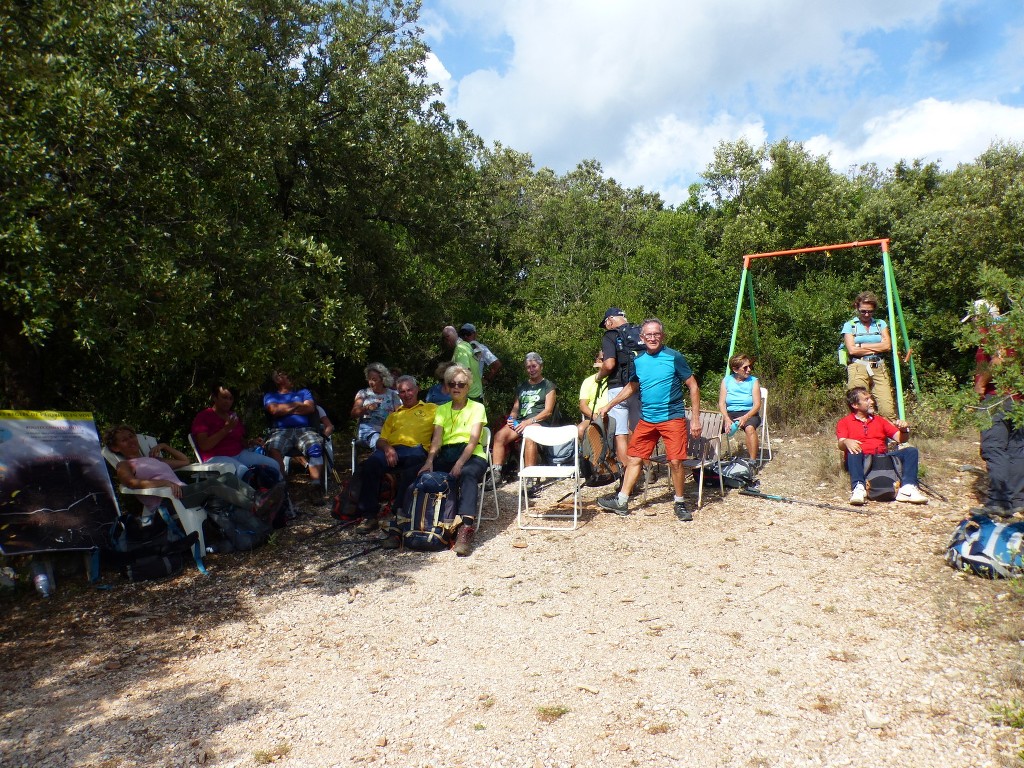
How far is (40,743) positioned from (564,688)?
2.25 metres

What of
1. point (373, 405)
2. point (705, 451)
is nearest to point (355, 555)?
point (373, 405)

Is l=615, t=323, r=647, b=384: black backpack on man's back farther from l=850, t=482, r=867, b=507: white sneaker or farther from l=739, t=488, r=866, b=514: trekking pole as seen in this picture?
l=850, t=482, r=867, b=507: white sneaker

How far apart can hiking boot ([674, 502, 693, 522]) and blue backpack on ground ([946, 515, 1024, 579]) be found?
6.28 ft

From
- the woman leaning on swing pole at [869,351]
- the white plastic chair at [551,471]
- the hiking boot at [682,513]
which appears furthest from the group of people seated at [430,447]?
the woman leaning on swing pole at [869,351]

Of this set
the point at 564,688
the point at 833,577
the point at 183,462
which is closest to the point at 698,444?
the point at 833,577

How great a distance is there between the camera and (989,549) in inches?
169

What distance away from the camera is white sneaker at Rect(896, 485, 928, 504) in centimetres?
598

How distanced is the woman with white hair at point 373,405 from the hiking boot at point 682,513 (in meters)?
3.06

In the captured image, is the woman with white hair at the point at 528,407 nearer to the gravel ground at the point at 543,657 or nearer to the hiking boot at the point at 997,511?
the gravel ground at the point at 543,657

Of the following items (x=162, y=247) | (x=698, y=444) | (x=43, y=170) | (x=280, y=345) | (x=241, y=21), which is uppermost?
(x=241, y=21)

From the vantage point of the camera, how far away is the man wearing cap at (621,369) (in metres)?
6.64

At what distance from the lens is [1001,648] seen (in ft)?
11.3

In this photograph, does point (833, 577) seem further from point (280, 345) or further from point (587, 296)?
point (587, 296)

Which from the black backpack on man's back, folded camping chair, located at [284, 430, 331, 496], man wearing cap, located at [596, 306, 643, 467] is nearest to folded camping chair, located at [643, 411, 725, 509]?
man wearing cap, located at [596, 306, 643, 467]
